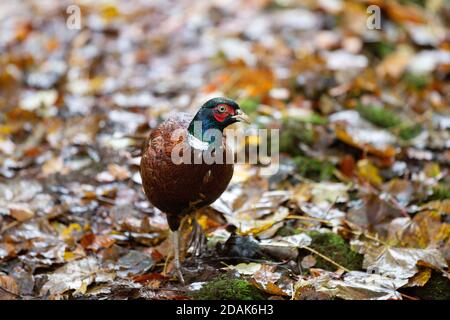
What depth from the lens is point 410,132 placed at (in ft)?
17.5

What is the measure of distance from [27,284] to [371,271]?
1.93 metres

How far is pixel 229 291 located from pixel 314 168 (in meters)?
1.85

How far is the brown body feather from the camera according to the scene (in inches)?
131

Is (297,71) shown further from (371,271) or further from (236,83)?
(371,271)

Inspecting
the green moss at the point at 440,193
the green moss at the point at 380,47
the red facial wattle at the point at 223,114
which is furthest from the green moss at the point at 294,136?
the green moss at the point at 380,47

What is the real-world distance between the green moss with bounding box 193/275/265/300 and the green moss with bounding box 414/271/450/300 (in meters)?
0.86

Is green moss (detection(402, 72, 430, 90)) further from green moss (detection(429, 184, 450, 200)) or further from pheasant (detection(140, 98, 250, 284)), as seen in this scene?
pheasant (detection(140, 98, 250, 284))

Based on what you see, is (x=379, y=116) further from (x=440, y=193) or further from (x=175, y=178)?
(x=175, y=178)

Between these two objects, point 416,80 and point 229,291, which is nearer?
point 229,291

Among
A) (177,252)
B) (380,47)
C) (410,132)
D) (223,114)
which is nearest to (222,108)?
(223,114)

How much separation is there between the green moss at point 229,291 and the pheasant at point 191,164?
0.85 ft

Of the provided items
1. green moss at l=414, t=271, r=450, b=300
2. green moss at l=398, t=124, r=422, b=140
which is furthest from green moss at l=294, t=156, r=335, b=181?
green moss at l=414, t=271, r=450, b=300

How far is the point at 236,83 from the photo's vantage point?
20.2 feet
